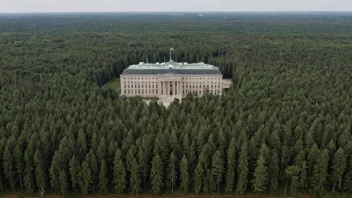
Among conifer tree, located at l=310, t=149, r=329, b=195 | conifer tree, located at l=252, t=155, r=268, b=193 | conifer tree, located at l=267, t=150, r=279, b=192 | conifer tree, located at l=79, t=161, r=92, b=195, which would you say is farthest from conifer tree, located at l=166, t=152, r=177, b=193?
conifer tree, located at l=310, t=149, r=329, b=195

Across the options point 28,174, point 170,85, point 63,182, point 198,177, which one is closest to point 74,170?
point 63,182

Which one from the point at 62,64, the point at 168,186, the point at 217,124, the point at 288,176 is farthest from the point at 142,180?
the point at 62,64

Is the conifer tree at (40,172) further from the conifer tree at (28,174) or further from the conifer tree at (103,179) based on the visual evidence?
the conifer tree at (103,179)

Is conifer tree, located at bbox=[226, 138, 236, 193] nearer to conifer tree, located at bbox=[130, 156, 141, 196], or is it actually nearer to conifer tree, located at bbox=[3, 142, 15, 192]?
conifer tree, located at bbox=[130, 156, 141, 196]

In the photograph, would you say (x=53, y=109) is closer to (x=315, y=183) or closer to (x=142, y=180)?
(x=142, y=180)

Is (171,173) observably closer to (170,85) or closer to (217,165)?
(217,165)

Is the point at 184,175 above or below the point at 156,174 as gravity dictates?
below
